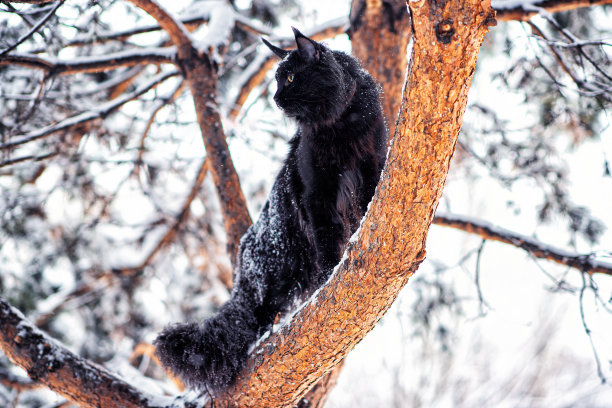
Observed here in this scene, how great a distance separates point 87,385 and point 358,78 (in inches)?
88.0

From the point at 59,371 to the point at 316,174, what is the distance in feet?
5.79

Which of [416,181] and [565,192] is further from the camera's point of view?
[565,192]

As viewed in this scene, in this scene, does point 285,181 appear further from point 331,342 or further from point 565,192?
point 565,192

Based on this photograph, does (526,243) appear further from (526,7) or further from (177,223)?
(177,223)

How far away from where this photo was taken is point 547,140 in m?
4.53

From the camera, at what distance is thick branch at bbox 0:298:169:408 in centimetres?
239

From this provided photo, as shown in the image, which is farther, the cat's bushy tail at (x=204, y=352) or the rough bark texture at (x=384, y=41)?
the rough bark texture at (x=384, y=41)

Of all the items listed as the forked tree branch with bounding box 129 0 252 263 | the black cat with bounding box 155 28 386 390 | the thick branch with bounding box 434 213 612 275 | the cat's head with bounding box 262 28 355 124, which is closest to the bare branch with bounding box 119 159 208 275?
the forked tree branch with bounding box 129 0 252 263

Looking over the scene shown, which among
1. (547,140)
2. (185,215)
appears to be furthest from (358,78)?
(547,140)

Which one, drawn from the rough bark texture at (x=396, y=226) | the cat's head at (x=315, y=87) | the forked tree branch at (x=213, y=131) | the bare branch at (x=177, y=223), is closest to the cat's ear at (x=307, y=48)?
the cat's head at (x=315, y=87)

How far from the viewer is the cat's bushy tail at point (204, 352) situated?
2.25 m

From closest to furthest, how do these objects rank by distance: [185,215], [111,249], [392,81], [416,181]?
[416,181] < [392,81] < [185,215] < [111,249]

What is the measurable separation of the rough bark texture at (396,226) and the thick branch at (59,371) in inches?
24.2

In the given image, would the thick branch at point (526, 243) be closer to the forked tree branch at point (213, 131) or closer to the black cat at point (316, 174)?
the black cat at point (316, 174)
